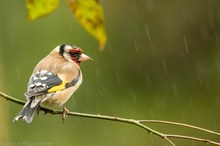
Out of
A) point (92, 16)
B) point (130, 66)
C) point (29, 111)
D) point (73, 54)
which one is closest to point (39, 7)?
point (92, 16)

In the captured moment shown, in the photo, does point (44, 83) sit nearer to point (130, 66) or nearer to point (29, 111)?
point (29, 111)

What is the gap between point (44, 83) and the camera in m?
4.25

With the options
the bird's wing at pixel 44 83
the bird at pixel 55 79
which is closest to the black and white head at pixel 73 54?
the bird at pixel 55 79

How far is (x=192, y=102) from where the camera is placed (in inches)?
461

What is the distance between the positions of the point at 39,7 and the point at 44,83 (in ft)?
7.29

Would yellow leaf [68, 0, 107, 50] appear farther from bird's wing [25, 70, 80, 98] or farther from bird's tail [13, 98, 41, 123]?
bird's wing [25, 70, 80, 98]

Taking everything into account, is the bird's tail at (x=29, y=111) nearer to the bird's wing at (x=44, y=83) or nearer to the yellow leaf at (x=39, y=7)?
the bird's wing at (x=44, y=83)

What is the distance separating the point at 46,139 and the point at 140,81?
123 inches

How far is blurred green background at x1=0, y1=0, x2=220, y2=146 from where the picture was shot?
10.3 metres

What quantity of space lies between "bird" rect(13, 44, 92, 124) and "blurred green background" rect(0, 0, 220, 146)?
445 cm

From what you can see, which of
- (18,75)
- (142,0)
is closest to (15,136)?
(18,75)

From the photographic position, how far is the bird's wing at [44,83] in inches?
161

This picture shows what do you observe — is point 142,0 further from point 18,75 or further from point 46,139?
point 46,139

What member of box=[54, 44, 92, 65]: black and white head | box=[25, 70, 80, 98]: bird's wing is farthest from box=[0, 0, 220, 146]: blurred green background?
box=[25, 70, 80, 98]: bird's wing
